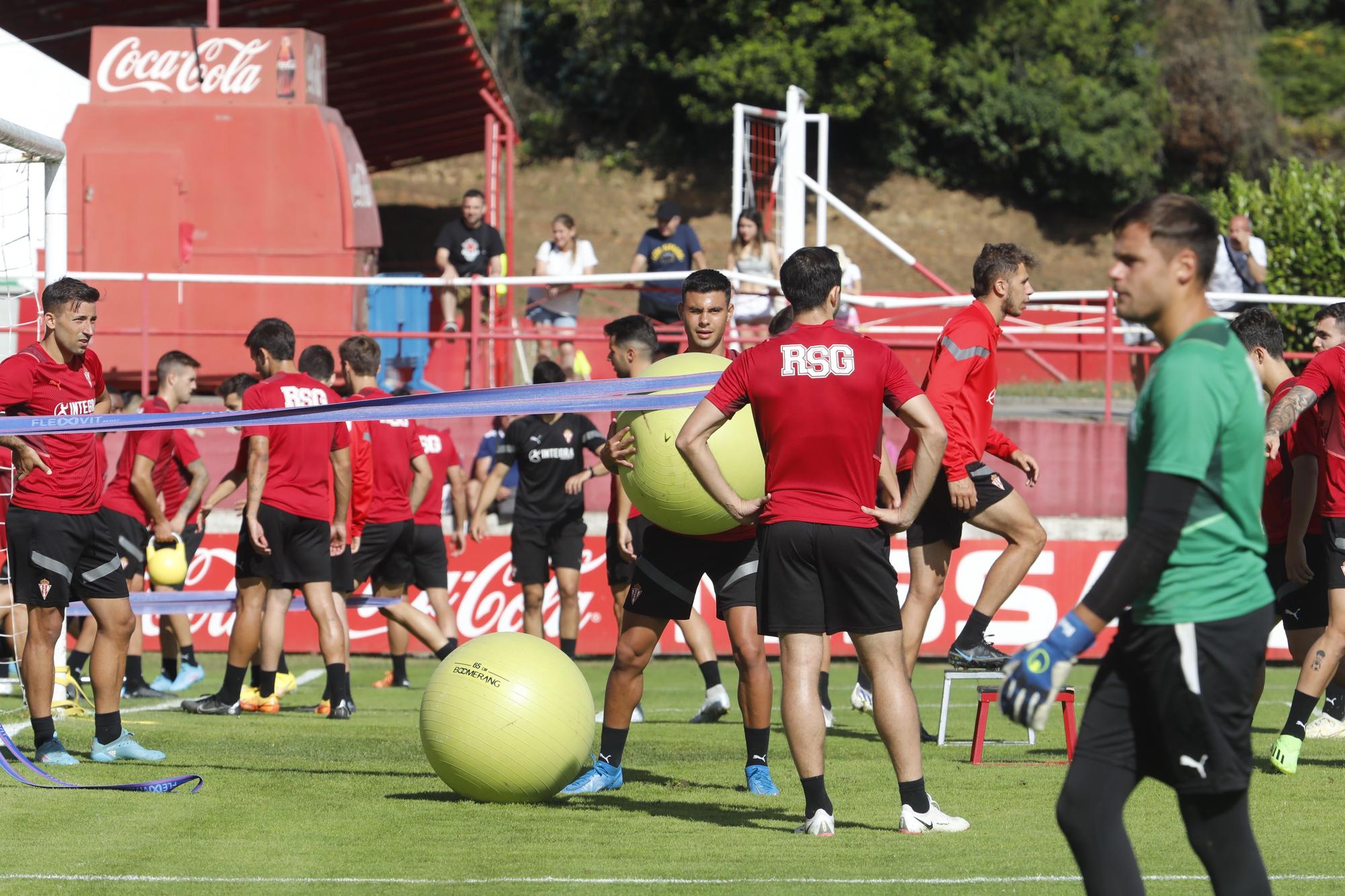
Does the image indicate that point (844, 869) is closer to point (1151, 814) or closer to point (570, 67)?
point (1151, 814)

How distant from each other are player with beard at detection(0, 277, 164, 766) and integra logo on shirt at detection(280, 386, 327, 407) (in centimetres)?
180

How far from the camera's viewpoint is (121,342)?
17.0 meters

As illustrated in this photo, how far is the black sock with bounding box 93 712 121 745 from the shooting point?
Result: 26.0 feet

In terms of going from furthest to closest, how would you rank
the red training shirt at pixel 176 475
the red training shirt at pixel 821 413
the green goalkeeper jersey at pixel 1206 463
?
the red training shirt at pixel 176 475, the red training shirt at pixel 821 413, the green goalkeeper jersey at pixel 1206 463

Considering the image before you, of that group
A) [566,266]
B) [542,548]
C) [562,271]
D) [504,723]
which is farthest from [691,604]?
[566,266]

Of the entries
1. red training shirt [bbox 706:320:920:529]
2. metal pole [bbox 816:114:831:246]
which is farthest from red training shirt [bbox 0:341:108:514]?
metal pole [bbox 816:114:831:246]

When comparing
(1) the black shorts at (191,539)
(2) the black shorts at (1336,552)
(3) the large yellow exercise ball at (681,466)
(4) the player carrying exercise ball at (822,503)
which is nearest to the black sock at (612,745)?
(3) the large yellow exercise ball at (681,466)

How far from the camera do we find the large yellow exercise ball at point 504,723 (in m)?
6.64

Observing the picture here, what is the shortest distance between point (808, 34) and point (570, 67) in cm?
803

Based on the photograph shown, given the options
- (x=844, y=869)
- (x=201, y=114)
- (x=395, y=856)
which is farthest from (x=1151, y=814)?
(x=201, y=114)

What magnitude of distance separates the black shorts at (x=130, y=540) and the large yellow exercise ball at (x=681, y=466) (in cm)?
571

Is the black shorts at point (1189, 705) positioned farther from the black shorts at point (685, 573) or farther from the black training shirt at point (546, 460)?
the black training shirt at point (546, 460)

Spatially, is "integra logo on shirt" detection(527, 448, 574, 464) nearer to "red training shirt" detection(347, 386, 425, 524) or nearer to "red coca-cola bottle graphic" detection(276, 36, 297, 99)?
"red training shirt" detection(347, 386, 425, 524)

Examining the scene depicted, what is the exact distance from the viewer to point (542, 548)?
12.2 metres
